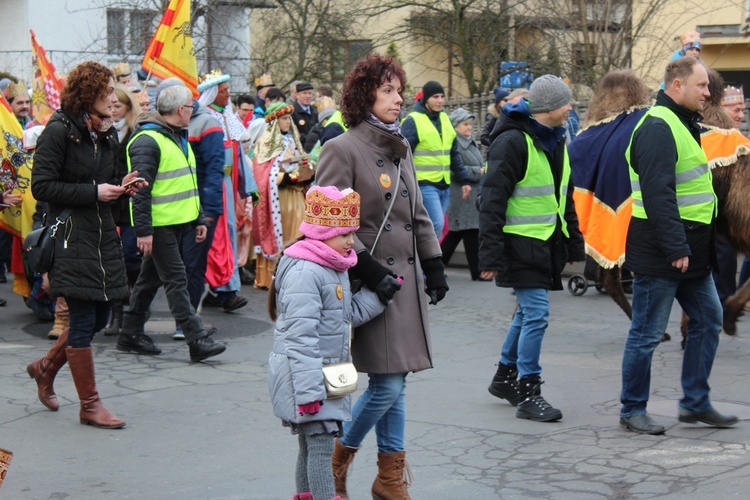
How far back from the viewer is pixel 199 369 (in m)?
8.27

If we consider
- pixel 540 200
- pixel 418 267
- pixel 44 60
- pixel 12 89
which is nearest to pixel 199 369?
pixel 540 200

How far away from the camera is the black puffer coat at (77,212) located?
21.3ft

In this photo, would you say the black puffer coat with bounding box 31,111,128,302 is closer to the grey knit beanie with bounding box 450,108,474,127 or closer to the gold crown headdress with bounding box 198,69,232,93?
the gold crown headdress with bounding box 198,69,232,93

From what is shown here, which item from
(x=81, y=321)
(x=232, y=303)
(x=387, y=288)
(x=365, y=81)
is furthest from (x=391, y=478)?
(x=232, y=303)

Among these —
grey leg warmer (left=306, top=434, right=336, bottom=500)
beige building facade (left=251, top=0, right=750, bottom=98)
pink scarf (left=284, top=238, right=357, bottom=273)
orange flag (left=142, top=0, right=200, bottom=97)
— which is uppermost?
beige building facade (left=251, top=0, right=750, bottom=98)

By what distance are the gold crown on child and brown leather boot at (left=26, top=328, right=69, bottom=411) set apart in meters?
2.67

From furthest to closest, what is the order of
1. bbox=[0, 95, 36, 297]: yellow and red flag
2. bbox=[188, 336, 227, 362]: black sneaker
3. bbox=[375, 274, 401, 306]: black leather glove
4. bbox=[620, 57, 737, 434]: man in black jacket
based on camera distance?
bbox=[0, 95, 36, 297]: yellow and red flag → bbox=[188, 336, 227, 362]: black sneaker → bbox=[620, 57, 737, 434]: man in black jacket → bbox=[375, 274, 401, 306]: black leather glove

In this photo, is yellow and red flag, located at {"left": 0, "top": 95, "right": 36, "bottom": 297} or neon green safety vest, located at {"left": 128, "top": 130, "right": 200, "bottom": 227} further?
yellow and red flag, located at {"left": 0, "top": 95, "right": 36, "bottom": 297}

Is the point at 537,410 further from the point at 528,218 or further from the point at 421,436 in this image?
the point at 528,218

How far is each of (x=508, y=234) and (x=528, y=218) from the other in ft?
0.48

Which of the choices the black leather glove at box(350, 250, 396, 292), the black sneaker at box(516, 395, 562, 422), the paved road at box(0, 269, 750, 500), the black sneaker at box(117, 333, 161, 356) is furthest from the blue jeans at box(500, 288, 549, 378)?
the black sneaker at box(117, 333, 161, 356)

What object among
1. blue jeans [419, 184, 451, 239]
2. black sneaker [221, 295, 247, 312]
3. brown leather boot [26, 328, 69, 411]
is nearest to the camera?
brown leather boot [26, 328, 69, 411]

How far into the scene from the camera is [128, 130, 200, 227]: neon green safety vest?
8.27 metres

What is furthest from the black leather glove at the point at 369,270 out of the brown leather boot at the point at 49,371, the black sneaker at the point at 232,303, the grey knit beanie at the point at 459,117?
the grey knit beanie at the point at 459,117
